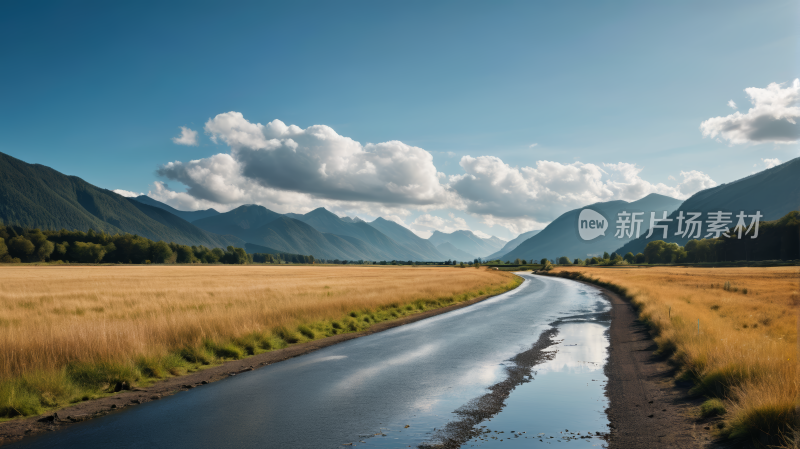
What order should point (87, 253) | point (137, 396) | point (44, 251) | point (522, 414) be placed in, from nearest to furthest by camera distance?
point (522, 414)
point (137, 396)
point (44, 251)
point (87, 253)

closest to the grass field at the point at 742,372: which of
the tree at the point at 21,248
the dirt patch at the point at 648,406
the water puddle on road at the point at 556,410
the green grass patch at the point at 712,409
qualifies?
the green grass patch at the point at 712,409

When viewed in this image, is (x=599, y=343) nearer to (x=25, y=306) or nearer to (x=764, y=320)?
(x=764, y=320)

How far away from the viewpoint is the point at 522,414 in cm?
927

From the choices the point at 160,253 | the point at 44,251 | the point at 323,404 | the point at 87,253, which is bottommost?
the point at 323,404

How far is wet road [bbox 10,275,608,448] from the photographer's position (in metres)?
7.75

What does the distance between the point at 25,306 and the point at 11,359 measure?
2094cm

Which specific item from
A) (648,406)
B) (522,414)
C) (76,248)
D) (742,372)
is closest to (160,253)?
(76,248)

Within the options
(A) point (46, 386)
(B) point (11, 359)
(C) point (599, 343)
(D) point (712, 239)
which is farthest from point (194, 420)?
(D) point (712, 239)

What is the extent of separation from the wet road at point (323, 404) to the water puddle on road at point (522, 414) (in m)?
0.07

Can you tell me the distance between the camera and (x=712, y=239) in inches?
6304

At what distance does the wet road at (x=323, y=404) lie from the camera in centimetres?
775

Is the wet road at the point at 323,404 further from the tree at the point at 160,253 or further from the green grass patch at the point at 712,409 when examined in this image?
the tree at the point at 160,253

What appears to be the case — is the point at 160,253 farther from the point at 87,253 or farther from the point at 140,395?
the point at 140,395

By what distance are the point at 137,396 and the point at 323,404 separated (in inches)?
194
